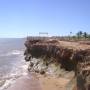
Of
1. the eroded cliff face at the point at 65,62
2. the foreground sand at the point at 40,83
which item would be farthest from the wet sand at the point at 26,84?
the eroded cliff face at the point at 65,62

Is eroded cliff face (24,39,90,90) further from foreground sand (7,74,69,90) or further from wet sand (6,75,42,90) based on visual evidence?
wet sand (6,75,42,90)

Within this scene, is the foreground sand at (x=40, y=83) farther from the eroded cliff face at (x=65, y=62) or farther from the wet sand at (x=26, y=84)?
the eroded cliff face at (x=65, y=62)

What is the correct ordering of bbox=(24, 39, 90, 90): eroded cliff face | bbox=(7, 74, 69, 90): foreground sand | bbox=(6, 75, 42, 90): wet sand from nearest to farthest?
bbox=(24, 39, 90, 90): eroded cliff face
bbox=(7, 74, 69, 90): foreground sand
bbox=(6, 75, 42, 90): wet sand

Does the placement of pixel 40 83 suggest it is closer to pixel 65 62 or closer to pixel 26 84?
pixel 26 84

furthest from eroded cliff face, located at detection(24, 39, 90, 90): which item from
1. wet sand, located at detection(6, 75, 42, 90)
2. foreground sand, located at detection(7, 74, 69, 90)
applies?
wet sand, located at detection(6, 75, 42, 90)

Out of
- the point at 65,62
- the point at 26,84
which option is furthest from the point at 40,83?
the point at 65,62

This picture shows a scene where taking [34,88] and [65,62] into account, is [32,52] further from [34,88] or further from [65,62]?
[34,88]

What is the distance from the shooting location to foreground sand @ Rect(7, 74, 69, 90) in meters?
28.9

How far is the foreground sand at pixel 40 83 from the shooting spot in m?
28.9

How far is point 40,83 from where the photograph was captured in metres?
31.5

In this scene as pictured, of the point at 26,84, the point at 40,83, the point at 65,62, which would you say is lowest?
the point at 26,84

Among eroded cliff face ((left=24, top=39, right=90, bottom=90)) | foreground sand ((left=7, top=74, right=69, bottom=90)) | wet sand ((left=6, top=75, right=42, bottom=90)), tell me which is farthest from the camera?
wet sand ((left=6, top=75, right=42, bottom=90))

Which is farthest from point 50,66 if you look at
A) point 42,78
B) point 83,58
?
point 83,58

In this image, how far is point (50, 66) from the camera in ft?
127
